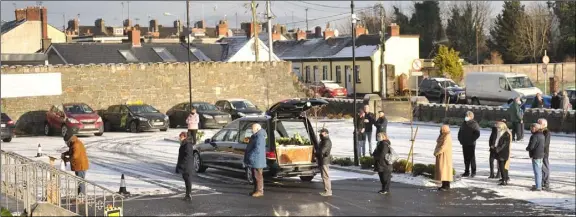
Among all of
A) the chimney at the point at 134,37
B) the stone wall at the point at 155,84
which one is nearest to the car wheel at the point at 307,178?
the stone wall at the point at 155,84

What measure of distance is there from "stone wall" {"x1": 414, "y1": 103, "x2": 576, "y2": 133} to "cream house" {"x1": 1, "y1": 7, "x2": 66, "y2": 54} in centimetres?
2769

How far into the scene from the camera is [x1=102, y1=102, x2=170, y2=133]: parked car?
33625 mm

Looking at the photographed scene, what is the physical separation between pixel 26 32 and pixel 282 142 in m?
39.8

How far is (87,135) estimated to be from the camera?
32.3 m

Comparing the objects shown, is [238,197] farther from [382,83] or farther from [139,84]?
[382,83]

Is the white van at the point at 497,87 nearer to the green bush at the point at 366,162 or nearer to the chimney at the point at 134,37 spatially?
the chimney at the point at 134,37

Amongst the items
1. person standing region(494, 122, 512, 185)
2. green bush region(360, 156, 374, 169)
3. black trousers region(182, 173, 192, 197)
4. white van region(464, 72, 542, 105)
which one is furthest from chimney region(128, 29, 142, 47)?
black trousers region(182, 173, 192, 197)

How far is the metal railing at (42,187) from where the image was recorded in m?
14.1

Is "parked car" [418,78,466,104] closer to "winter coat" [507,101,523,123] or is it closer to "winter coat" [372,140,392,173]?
"winter coat" [507,101,523,123]

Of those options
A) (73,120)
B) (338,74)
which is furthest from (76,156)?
(338,74)

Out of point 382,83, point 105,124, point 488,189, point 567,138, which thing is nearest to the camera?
point 488,189

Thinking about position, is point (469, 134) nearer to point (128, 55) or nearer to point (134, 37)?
point (128, 55)

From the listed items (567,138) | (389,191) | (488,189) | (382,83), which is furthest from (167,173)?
(382,83)

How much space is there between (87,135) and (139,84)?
25.4ft
